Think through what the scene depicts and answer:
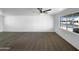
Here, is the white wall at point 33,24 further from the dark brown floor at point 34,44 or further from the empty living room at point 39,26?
the dark brown floor at point 34,44

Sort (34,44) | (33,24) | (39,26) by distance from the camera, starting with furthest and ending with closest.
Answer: (33,24) < (34,44) < (39,26)

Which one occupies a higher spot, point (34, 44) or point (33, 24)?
point (33, 24)

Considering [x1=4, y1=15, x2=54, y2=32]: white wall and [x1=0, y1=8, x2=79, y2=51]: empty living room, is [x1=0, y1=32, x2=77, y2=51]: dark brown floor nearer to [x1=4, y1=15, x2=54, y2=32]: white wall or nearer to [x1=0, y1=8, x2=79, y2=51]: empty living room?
[x1=0, y1=8, x2=79, y2=51]: empty living room

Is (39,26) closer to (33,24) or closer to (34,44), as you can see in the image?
(33,24)

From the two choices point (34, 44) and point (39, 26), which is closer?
point (39, 26)

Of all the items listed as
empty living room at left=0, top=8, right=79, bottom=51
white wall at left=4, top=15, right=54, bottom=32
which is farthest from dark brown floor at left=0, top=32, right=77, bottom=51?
white wall at left=4, top=15, right=54, bottom=32

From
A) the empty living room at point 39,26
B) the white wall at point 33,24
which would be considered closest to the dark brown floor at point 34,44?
the empty living room at point 39,26

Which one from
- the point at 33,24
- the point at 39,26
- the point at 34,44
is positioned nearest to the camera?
the point at 39,26

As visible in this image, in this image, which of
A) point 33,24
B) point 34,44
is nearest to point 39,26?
point 33,24
